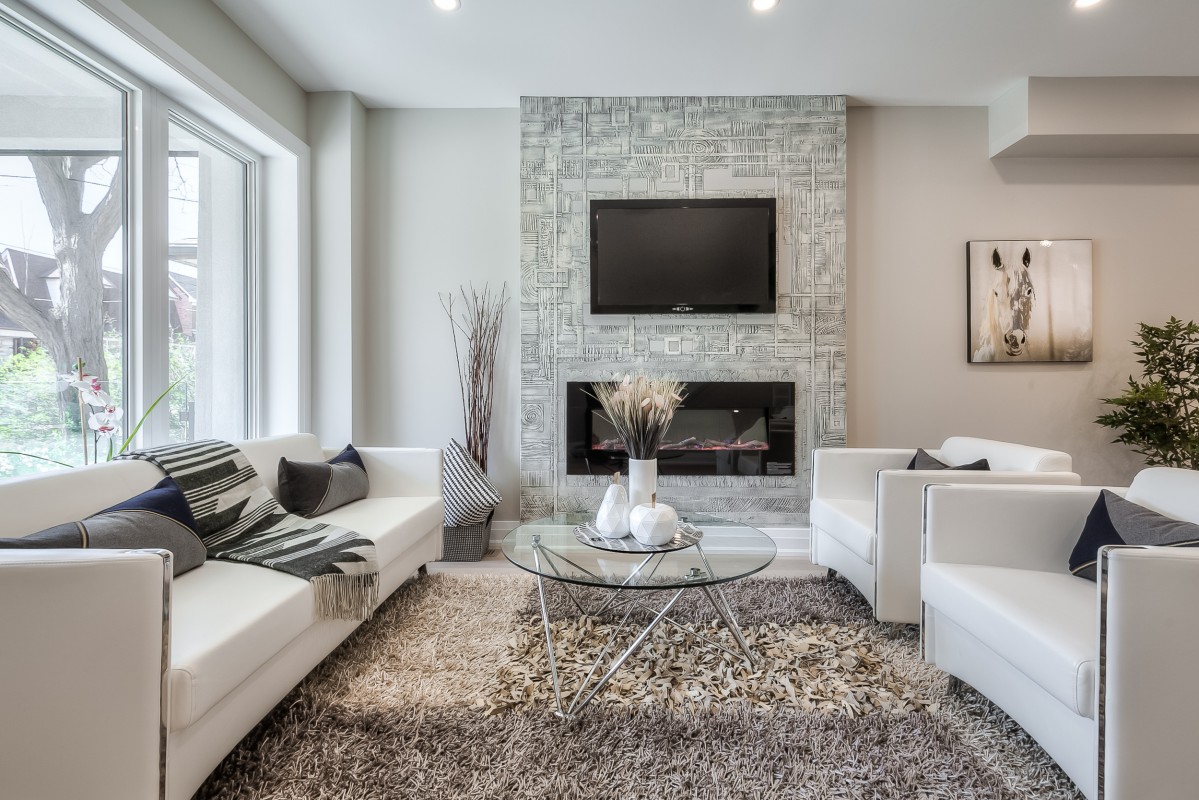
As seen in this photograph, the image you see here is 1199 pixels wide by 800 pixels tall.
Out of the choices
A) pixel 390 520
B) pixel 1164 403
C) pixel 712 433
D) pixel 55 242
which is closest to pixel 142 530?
pixel 390 520

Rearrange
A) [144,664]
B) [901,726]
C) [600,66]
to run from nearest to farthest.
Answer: [144,664] → [901,726] → [600,66]

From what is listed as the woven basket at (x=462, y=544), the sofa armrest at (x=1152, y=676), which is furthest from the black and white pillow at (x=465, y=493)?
the sofa armrest at (x=1152, y=676)

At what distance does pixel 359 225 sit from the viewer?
3701 mm

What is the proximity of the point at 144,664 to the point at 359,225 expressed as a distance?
3108 millimetres

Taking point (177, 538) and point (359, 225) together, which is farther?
point (359, 225)

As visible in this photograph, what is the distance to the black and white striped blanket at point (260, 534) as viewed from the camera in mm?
1851

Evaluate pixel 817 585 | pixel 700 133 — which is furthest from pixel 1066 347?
pixel 700 133

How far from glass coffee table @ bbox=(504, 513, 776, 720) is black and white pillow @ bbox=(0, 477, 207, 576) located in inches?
37.6

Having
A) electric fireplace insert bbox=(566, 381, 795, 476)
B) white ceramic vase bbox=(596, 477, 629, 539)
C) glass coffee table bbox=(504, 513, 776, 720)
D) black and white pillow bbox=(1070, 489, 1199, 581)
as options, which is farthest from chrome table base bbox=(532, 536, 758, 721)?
electric fireplace insert bbox=(566, 381, 795, 476)

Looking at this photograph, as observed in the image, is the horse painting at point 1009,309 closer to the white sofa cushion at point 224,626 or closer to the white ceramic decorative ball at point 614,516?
the white ceramic decorative ball at point 614,516

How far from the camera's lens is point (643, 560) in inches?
74.2

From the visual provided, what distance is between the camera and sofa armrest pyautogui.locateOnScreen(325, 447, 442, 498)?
2969 mm

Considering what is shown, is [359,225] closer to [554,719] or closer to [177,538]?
[177,538]

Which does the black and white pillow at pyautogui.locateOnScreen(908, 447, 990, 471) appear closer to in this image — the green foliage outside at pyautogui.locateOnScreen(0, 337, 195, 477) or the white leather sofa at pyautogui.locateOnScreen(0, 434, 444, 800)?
the white leather sofa at pyautogui.locateOnScreen(0, 434, 444, 800)
